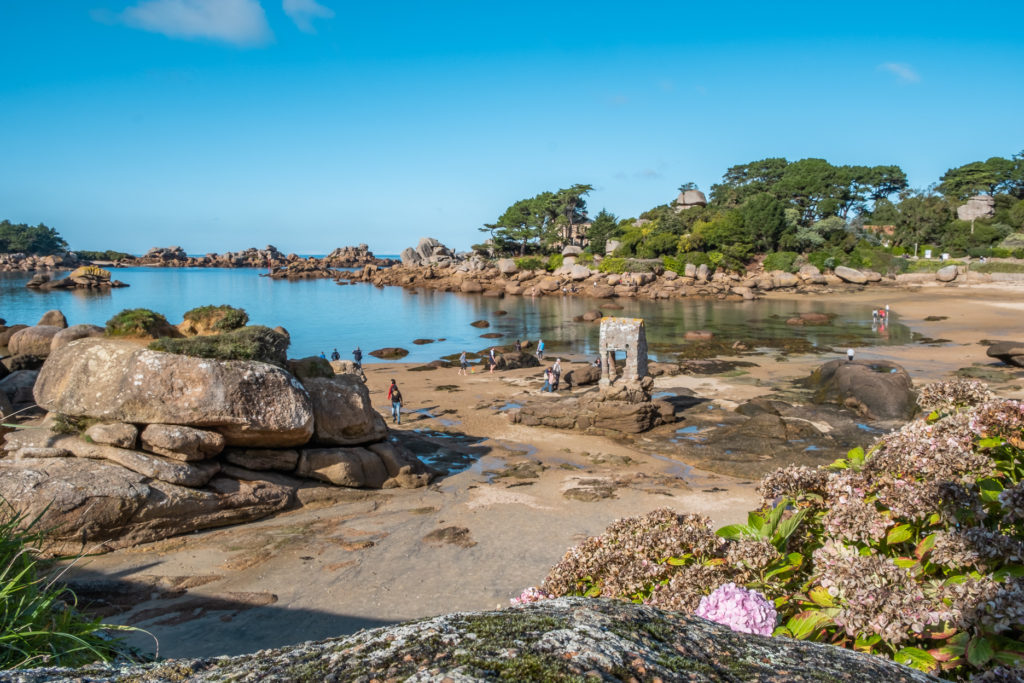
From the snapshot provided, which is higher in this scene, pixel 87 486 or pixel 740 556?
pixel 740 556

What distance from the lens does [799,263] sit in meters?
82.8

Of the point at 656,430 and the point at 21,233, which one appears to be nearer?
the point at 656,430

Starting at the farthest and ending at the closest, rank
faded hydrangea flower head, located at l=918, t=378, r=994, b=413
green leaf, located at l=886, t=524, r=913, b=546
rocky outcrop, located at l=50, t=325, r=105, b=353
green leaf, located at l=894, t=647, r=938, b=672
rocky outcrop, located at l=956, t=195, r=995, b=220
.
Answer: rocky outcrop, located at l=956, t=195, r=995, b=220, rocky outcrop, located at l=50, t=325, r=105, b=353, faded hydrangea flower head, located at l=918, t=378, r=994, b=413, green leaf, located at l=886, t=524, r=913, b=546, green leaf, located at l=894, t=647, r=938, b=672

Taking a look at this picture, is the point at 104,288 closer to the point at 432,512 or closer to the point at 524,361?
the point at 524,361

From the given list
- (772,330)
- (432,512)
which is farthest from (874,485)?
(772,330)

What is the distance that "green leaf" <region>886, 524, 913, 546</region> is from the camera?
328 cm

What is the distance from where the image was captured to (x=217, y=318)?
1602 cm

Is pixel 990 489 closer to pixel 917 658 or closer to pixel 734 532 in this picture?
pixel 917 658

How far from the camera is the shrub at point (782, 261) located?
82250 mm

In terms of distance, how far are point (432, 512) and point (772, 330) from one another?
42.8 metres

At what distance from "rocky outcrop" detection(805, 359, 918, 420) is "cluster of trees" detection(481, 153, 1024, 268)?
6088 centimetres

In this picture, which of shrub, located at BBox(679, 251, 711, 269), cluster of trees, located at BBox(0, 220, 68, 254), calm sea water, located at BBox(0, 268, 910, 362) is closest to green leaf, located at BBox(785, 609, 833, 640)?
calm sea water, located at BBox(0, 268, 910, 362)

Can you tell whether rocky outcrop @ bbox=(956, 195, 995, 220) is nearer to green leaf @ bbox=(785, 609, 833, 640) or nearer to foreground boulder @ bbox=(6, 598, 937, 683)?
green leaf @ bbox=(785, 609, 833, 640)

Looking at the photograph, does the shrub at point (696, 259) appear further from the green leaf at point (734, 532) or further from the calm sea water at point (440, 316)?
the green leaf at point (734, 532)
